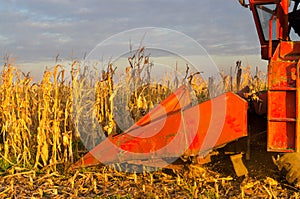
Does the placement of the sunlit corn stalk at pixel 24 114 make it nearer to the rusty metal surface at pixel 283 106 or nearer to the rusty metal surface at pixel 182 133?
the rusty metal surface at pixel 182 133

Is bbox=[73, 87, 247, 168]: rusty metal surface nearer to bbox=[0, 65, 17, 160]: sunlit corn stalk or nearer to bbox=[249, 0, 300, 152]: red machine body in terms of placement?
bbox=[249, 0, 300, 152]: red machine body

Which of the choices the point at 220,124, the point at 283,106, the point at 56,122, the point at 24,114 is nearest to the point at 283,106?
the point at 283,106

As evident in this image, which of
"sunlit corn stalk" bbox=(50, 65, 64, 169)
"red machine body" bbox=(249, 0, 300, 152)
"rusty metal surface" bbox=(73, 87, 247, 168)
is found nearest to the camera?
"red machine body" bbox=(249, 0, 300, 152)

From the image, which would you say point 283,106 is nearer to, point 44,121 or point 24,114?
point 44,121

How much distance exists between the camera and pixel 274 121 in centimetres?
380

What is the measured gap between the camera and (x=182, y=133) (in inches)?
160

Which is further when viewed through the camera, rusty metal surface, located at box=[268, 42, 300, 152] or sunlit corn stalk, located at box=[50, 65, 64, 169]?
sunlit corn stalk, located at box=[50, 65, 64, 169]

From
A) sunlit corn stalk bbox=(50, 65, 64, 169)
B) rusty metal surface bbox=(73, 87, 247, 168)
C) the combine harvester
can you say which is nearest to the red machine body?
the combine harvester

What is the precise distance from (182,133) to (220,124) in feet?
1.19

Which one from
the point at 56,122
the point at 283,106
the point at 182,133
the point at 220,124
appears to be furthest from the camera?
the point at 56,122

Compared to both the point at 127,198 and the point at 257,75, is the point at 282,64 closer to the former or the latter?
the point at 127,198

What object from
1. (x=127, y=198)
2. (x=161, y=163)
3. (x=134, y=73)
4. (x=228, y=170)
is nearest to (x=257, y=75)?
(x=134, y=73)

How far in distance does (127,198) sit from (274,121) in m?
1.43

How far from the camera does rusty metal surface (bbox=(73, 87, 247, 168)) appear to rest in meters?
3.94
